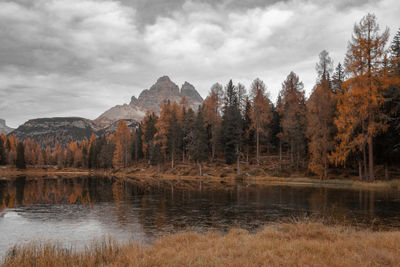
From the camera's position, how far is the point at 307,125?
1987 inches

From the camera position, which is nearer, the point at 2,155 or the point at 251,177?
the point at 251,177

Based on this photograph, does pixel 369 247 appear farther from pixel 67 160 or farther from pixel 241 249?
pixel 67 160

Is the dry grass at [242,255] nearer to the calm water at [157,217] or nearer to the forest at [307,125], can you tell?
the calm water at [157,217]

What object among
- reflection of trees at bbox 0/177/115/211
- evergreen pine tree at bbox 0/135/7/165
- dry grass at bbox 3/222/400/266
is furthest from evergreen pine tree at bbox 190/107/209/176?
evergreen pine tree at bbox 0/135/7/165

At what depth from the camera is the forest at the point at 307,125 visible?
33.9 m

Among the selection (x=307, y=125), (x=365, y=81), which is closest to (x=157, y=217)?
(x=365, y=81)

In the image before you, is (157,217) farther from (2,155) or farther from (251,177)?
(2,155)

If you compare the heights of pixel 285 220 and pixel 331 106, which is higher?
pixel 331 106

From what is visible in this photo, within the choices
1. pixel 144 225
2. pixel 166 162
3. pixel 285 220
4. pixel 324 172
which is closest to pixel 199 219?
pixel 144 225

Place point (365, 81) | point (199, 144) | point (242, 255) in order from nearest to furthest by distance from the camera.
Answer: point (242, 255)
point (365, 81)
point (199, 144)

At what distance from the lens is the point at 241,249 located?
31.6 ft

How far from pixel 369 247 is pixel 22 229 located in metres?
18.9

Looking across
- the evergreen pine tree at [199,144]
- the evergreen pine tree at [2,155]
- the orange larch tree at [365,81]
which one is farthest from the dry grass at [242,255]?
the evergreen pine tree at [2,155]

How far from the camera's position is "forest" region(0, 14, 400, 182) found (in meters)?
33.9
